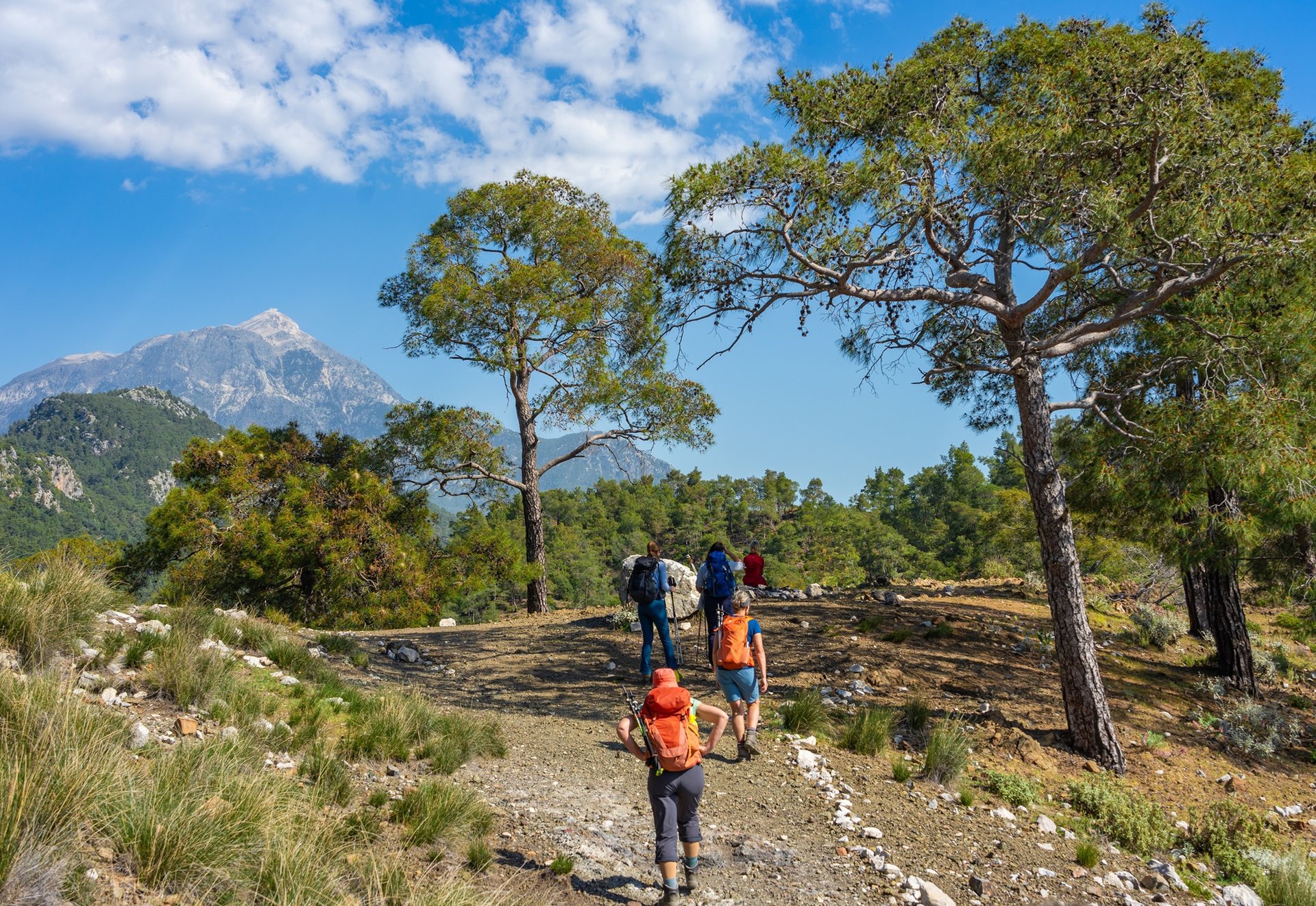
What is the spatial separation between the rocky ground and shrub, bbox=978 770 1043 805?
0.53 feet

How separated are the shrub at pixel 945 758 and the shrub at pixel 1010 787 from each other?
24 centimetres

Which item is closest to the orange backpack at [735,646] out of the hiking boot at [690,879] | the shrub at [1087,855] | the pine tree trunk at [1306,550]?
the hiking boot at [690,879]

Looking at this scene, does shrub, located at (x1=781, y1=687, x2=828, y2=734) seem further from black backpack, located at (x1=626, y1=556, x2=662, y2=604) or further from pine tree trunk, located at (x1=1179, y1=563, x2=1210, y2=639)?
pine tree trunk, located at (x1=1179, y1=563, x2=1210, y2=639)

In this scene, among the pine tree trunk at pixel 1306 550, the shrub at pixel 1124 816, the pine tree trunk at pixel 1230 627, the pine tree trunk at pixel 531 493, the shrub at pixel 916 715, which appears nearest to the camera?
the shrub at pixel 1124 816

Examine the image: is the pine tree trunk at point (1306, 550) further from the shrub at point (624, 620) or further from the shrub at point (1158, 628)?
the shrub at point (624, 620)

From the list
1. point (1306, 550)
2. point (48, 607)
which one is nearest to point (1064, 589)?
point (1306, 550)

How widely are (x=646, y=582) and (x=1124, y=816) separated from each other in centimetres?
534

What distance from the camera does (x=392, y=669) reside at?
1044 cm

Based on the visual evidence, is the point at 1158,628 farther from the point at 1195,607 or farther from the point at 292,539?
the point at 292,539

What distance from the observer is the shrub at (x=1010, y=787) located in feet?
22.1

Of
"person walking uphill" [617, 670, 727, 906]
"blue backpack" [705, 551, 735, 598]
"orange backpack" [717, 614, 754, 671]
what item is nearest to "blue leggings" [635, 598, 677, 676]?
"blue backpack" [705, 551, 735, 598]

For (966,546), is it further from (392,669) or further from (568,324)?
(392,669)

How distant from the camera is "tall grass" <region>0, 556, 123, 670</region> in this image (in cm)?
594

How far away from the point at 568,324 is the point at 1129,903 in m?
15.1
